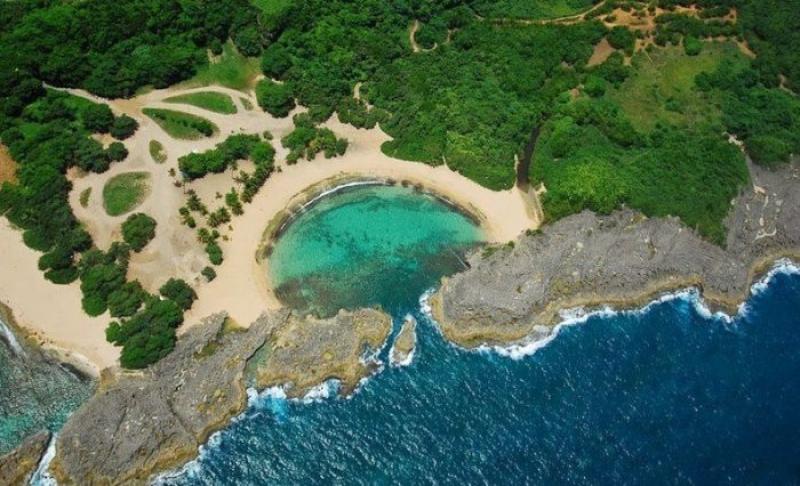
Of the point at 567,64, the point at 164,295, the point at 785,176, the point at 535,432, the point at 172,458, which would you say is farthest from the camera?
the point at 567,64

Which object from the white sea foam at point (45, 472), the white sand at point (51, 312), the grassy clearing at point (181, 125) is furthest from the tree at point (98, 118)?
the white sea foam at point (45, 472)

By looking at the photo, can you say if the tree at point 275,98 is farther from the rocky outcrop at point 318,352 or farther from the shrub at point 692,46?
the shrub at point 692,46

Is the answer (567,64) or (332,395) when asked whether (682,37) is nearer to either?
(567,64)

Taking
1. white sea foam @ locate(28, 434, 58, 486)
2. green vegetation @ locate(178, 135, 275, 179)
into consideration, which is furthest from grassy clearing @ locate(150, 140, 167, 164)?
white sea foam @ locate(28, 434, 58, 486)

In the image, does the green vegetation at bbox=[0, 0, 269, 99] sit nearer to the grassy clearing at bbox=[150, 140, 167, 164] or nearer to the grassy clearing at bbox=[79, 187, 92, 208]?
the grassy clearing at bbox=[150, 140, 167, 164]

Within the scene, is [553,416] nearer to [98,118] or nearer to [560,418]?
[560,418]

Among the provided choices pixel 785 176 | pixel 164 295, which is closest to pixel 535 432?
pixel 164 295

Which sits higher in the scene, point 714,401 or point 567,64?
point 567,64

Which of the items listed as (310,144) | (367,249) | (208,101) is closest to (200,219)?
(310,144)
